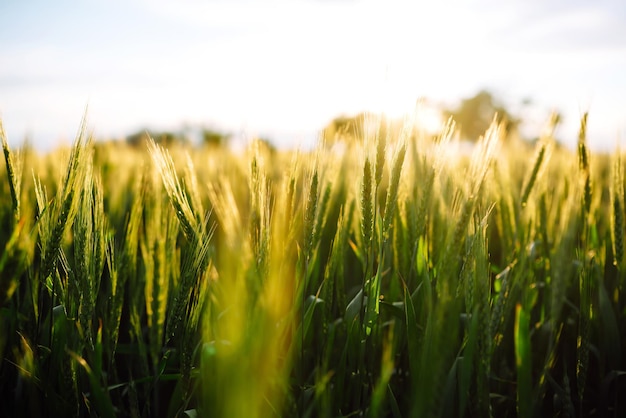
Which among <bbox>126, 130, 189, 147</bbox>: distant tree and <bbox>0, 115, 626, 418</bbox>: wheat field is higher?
<bbox>126, 130, 189, 147</bbox>: distant tree

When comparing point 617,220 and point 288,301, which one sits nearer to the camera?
point 288,301

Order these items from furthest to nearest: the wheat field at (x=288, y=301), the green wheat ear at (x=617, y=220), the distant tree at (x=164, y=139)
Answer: the green wheat ear at (x=617, y=220), the distant tree at (x=164, y=139), the wheat field at (x=288, y=301)

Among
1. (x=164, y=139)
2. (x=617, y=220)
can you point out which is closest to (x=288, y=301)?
(x=164, y=139)

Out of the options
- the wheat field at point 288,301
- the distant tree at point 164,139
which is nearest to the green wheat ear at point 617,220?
the wheat field at point 288,301

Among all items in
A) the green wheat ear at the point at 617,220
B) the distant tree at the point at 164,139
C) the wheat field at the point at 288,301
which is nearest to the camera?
the wheat field at the point at 288,301

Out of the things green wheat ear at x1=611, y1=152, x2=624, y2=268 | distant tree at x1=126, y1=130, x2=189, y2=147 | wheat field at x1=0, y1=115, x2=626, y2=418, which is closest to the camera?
wheat field at x1=0, y1=115, x2=626, y2=418

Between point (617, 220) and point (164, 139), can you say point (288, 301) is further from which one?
point (617, 220)

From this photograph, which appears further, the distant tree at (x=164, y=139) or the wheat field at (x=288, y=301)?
the distant tree at (x=164, y=139)

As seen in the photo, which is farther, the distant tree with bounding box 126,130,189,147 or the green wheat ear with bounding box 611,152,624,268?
the green wheat ear with bounding box 611,152,624,268

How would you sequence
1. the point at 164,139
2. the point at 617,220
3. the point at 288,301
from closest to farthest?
the point at 288,301, the point at 617,220, the point at 164,139

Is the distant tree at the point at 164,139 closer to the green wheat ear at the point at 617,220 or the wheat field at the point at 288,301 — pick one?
the wheat field at the point at 288,301

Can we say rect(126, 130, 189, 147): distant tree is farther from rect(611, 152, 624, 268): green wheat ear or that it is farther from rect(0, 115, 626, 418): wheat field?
rect(611, 152, 624, 268): green wheat ear

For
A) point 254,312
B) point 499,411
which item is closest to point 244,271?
point 254,312

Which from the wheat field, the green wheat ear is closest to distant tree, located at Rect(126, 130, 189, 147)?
the wheat field
